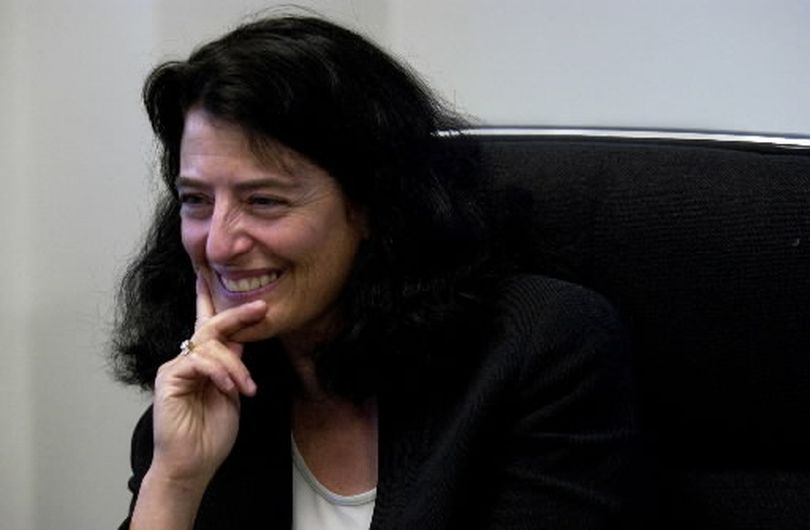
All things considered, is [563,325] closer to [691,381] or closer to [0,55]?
[691,381]

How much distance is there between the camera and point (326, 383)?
1.10 meters

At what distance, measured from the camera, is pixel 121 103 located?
1.51m

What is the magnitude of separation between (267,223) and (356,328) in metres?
0.14

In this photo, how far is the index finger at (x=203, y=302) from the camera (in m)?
1.13

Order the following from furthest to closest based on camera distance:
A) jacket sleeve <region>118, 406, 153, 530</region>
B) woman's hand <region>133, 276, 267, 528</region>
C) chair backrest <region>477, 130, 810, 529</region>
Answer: jacket sleeve <region>118, 406, 153, 530</region> → woman's hand <region>133, 276, 267, 528</region> → chair backrest <region>477, 130, 810, 529</region>

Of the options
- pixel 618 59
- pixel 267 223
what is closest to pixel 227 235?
pixel 267 223

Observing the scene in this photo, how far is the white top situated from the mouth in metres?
0.20

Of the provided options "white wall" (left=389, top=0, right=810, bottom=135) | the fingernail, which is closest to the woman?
the fingernail

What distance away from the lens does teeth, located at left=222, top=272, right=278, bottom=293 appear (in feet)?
3.41

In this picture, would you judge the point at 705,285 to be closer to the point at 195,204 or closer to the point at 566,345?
the point at 566,345

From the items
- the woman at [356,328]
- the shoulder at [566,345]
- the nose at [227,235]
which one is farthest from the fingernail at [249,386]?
the shoulder at [566,345]

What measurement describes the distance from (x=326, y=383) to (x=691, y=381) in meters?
0.36

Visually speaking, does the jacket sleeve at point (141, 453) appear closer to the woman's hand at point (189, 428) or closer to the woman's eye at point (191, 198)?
the woman's hand at point (189, 428)

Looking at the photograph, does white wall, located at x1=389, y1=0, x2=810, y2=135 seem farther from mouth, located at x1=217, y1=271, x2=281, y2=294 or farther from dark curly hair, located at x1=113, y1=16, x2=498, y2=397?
mouth, located at x1=217, y1=271, x2=281, y2=294
